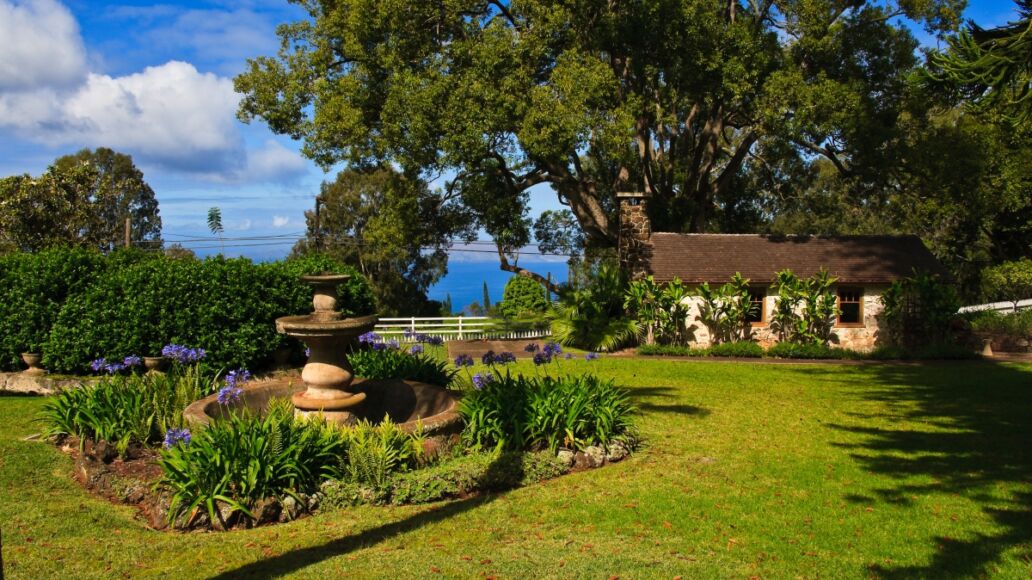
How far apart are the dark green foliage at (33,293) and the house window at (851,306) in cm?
1935

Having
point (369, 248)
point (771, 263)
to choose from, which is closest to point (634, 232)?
point (771, 263)

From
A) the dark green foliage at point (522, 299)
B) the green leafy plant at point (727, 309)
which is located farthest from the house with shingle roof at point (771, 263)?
the dark green foliage at point (522, 299)

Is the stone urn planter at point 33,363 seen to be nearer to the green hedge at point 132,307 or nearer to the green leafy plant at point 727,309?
the green hedge at point 132,307

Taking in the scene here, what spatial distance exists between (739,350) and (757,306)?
6.87 ft

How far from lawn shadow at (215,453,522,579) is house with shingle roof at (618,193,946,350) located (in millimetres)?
14597

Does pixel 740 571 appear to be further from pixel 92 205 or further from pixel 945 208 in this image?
pixel 92 205

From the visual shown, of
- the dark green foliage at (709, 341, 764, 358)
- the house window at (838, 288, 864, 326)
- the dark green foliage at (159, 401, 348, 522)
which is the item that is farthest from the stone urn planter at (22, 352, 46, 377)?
the house window at (838, 288, 864, 326)

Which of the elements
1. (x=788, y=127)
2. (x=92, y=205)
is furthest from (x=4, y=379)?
(x=788, y=127)

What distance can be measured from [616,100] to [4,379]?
17682 mm

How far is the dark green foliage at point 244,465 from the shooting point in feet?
22.6

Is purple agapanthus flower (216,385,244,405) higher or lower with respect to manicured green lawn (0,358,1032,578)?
higher

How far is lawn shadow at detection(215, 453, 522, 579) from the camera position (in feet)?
19.0

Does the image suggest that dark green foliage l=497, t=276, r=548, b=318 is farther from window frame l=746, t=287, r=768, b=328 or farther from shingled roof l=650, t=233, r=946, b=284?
window frame l=746, t=287, r=768, b=328

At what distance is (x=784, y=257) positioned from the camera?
22.5 meters
